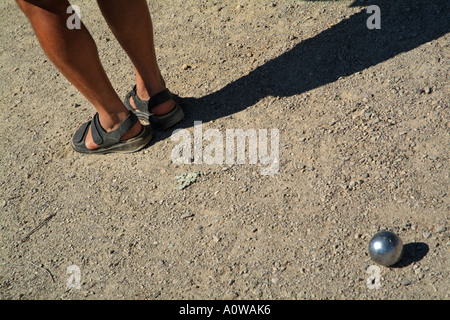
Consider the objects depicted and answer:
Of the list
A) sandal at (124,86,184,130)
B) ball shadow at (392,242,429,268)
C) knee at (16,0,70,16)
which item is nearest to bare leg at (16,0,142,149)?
knee at (16,0,70,16)

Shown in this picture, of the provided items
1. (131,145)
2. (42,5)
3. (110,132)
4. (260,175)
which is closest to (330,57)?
(260,175)

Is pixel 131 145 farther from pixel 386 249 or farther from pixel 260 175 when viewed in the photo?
pixel 386 249

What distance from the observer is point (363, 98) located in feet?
11.4

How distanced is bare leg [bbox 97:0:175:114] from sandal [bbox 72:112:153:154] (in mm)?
217

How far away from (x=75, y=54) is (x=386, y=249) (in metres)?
2.19

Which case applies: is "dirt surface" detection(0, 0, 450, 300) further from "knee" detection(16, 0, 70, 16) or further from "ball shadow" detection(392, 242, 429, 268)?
"knee" detection(16, 0, 70, 16)

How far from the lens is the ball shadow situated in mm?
2543

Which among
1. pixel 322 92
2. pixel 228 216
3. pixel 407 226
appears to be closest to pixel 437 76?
pixel 322 92

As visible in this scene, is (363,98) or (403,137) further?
(363,98)

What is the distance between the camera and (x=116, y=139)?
346 cm

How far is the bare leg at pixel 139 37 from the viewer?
319 centimetres

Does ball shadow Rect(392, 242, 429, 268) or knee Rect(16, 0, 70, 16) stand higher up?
knee Rect(16, 0, 70, 16)

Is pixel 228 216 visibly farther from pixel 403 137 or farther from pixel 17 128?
pixel 17 128

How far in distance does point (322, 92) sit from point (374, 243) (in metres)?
1.45
